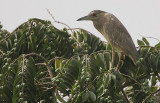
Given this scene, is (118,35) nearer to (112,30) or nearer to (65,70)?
(112,30)

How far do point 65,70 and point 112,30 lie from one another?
1.91 meters

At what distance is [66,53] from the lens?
3.89 meters

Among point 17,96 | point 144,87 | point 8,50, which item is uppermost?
point 8,50

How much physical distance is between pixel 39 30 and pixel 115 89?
1.24 metres

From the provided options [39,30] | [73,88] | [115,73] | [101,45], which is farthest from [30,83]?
[101,45]

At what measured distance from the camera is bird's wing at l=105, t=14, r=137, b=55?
4.76 m

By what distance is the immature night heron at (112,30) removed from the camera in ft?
15.5

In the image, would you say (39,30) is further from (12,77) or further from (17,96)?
(17,96)

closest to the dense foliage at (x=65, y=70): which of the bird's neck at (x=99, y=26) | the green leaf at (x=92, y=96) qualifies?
the green leaf at (x=92, y=96)

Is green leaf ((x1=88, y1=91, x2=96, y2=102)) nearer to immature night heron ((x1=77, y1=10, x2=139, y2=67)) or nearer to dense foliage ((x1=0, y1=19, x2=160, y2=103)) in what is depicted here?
dense foliage ((x1=0, y1=19, x2=160, y2=103))

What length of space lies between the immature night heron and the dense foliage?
0.44 m

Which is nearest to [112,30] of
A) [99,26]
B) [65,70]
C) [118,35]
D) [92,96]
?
[118,35]

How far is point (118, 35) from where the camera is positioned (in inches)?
193

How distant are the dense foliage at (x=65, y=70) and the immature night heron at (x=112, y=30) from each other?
0.44 metres
